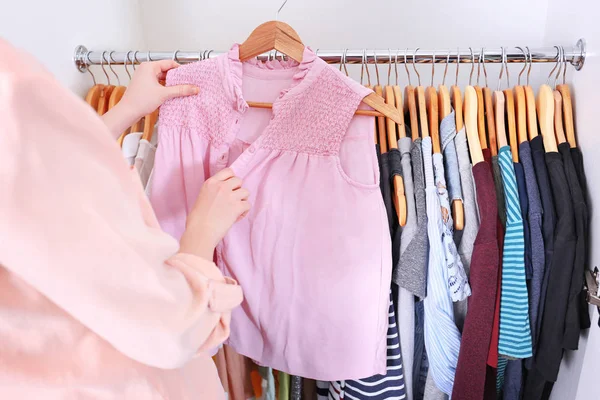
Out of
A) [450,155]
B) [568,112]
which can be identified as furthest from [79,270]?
[568,112]

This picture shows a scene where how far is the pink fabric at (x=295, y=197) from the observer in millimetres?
904

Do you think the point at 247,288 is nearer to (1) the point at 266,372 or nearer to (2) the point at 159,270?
(1) the point at 266,372

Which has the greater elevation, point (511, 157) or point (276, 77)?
point (276, 77)

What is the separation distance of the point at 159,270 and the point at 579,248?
2.66ft

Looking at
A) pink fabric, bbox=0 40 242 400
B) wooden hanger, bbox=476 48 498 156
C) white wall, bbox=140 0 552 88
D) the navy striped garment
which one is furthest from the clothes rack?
pink fabric, bbox=0 40 242 400

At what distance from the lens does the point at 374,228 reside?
90cm

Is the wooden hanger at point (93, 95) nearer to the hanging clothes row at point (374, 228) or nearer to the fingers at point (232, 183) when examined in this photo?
the hanging clothes row at point (374, 228)

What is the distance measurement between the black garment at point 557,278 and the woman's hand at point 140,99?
73cm

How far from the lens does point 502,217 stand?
98 centimetres

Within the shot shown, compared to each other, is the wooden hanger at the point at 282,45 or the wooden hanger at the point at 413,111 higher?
the wooden hanger at the point at 282,45

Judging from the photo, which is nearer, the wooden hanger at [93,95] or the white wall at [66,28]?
the white wall at [66,28]

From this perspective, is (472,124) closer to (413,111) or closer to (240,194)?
(413,111)

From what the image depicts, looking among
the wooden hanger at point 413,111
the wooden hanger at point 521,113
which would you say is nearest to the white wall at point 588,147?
the wooden hanger at point 521,113

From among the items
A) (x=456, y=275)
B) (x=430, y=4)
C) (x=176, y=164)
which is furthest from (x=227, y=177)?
(x=430, y=4)
